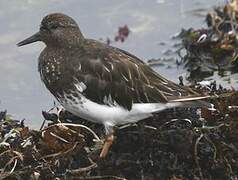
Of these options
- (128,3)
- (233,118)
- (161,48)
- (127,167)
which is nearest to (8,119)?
(127,167)

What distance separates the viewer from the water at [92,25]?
18.8ft

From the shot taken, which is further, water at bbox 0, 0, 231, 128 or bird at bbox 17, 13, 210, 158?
water at bbox 0, 0, 231, 128

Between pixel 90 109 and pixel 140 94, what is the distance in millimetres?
267

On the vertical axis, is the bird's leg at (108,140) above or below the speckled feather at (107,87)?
below

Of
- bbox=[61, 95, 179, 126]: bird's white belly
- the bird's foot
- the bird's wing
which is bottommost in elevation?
the bird's foot

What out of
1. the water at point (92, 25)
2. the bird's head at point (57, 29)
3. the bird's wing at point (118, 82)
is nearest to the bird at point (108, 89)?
the bird's wing at point (118, 82)

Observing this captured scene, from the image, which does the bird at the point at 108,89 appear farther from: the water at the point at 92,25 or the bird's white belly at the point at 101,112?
the water at the point at 92,25

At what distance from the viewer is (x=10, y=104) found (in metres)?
5.42

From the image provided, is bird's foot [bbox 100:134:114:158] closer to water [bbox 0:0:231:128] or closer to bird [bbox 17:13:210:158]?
bird [bbox 17:13:210:158]

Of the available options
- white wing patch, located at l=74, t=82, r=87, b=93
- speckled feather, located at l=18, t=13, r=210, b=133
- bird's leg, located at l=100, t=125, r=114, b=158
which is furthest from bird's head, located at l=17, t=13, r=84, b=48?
bird's leg, located at l=100, t=125, r=114, b=158

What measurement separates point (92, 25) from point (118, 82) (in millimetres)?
2369

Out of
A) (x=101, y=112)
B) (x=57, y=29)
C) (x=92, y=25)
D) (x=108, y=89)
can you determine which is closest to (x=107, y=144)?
(x=101, y=112)

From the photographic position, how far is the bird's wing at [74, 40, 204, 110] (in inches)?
157

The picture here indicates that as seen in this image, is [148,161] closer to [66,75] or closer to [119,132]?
[119,132]
